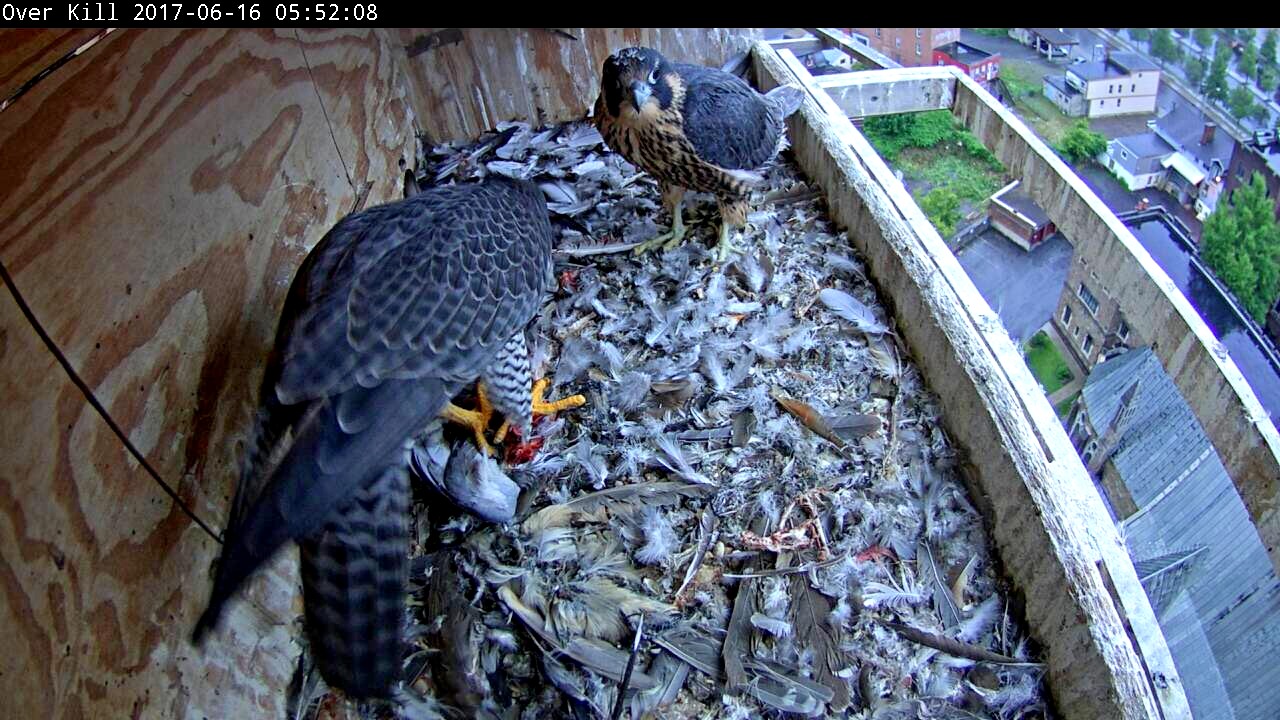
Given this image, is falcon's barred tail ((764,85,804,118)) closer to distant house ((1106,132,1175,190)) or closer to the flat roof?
distant house ((1106,132,1175,190))

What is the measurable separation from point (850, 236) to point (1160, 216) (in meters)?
1.14

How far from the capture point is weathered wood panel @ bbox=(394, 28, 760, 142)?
9.96 feet

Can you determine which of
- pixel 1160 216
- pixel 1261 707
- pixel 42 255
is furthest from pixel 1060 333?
pixel 42 255

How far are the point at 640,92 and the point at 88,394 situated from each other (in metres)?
1.66

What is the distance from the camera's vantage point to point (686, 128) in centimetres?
244

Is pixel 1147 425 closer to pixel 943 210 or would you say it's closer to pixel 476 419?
pixel 943 210

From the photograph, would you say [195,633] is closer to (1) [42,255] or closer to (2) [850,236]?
(1) [42,255]

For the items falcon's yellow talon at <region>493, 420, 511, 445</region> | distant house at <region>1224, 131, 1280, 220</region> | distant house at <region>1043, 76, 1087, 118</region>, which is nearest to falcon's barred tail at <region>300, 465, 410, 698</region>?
falcon's yellow talon at <region>493, 420, 511, 445</region>

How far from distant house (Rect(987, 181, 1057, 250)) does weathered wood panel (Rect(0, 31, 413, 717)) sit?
2.60 meters

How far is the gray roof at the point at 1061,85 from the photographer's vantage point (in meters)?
3.09

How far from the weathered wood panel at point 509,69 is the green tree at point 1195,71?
5.11 feet

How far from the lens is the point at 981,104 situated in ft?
10.6

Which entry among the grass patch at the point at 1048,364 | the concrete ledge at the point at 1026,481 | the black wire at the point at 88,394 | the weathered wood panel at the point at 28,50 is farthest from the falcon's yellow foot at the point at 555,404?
the grass patch at the point at 1048,364
